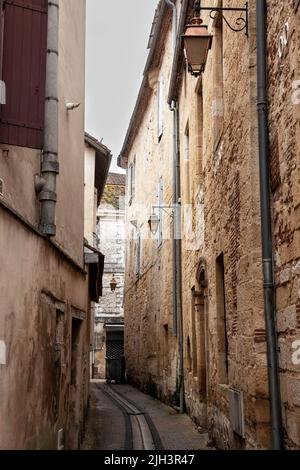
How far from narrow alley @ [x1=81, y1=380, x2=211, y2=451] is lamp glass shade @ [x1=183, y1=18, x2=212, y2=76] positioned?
4.83 meters

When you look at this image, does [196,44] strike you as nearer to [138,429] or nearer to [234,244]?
[234,244]

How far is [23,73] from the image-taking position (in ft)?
17.1

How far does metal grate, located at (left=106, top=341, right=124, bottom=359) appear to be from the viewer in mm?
25062

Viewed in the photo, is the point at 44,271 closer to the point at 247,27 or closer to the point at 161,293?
the point at 247,27

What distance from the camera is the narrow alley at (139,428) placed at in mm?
8445

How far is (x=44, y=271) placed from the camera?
6020 millimetres

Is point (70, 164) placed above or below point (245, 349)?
above

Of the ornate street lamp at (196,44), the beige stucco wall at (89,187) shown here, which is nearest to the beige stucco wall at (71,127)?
the ornate street lamp at (196,44)

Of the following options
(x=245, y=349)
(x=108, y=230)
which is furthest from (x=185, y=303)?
(x=108, y=230)

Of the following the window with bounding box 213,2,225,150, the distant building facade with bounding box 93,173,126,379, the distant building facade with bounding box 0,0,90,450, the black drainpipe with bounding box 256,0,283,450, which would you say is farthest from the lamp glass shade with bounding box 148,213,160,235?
the distant building facade with bounding box 93,173,126,379

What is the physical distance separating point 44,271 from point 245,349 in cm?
209

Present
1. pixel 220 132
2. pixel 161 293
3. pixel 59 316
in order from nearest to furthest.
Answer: pixel 59 316 → pixel 220 132 → pixel 161 293

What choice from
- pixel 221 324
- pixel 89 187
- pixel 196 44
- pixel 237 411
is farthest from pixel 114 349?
pixel 196 44

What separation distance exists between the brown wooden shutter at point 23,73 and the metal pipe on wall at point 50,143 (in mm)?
1029
